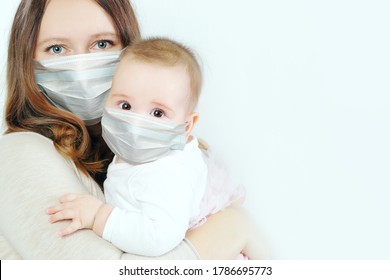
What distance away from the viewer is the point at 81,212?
43.9 inches

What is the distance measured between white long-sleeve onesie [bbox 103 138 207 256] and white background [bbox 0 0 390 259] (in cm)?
39

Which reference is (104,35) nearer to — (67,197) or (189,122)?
(189,122)

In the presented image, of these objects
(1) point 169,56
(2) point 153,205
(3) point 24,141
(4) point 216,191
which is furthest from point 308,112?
(3) point 24,141

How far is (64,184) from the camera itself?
116cm

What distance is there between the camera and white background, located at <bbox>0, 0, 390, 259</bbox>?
59.8 inches

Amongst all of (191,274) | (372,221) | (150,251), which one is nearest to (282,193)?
(372,221)

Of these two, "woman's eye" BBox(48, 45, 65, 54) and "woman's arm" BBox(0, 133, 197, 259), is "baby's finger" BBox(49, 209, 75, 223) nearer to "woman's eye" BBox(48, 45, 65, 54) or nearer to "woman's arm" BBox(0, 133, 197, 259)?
"woman's arm" BBox(0, 133, 197, 259)

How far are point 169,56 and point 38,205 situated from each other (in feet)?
1.23

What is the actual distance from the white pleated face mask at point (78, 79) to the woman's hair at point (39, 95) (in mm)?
23

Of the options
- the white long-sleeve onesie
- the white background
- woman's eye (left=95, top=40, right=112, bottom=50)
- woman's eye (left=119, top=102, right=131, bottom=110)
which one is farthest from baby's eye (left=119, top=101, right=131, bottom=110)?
the white background

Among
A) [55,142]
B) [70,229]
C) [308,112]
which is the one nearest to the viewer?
[70,229]

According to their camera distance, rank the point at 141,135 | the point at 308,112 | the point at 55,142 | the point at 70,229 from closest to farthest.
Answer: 1. the point at 70,229
2. the point at 141,135
3. the point at 55,142
4. the point at 308,112

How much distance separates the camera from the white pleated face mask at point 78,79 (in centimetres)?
133

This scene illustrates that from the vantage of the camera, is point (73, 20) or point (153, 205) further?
point (73, 20)
